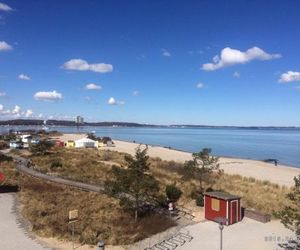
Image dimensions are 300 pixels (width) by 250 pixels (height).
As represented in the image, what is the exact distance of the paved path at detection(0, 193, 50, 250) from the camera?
2014cm

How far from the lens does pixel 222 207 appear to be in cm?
2491

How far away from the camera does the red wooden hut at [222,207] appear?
24670mm

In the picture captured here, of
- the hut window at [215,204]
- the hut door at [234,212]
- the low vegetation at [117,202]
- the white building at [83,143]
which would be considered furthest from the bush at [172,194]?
the white building at [83,143]

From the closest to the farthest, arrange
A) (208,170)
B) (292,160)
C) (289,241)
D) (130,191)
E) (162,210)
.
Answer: (289,241), (130,191), (162,210), (208,170), (292,160)

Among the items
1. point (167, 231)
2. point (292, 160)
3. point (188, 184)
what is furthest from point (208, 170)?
point (292, 160)

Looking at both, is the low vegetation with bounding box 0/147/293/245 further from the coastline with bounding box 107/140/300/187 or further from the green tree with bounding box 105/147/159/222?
the coastline with bounding box 107/140/300/187

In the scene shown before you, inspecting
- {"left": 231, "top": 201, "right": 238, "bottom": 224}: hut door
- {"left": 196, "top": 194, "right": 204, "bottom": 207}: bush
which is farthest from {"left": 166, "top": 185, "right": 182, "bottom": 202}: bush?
{"left": 231, "top": 201, "right": 238, "bottom": 224}: hut door

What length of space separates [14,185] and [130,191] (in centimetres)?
1707

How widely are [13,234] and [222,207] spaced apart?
12456mm

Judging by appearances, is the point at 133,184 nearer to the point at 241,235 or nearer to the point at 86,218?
the point at 86,218

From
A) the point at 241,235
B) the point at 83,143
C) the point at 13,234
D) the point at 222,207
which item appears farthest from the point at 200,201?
the point at 83,143

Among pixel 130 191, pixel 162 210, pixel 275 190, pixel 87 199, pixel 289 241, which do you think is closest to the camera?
pixel 289 241

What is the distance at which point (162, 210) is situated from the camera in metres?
27.9

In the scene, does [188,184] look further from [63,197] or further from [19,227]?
[19,227]
